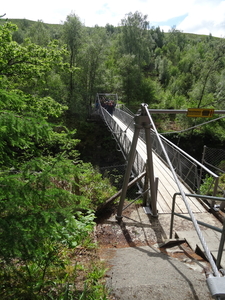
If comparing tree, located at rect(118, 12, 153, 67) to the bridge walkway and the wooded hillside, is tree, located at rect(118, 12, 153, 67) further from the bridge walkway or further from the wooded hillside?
the bridge walkway

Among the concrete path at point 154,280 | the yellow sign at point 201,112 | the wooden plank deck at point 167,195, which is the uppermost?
the yellow sign at point 201,112

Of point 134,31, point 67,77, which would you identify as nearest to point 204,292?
point 67,77

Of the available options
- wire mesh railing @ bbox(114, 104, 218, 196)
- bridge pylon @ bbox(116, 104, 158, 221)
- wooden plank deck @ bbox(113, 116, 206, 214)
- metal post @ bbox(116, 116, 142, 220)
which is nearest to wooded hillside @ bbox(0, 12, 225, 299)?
metal post @ bbox(116, 116, 142, 220)

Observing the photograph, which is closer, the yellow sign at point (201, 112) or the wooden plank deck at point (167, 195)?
the yellow sign at point (201, 112)

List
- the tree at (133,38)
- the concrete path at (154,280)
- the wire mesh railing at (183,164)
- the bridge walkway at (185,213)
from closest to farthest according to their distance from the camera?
the concrete path at (154,280), the bridge walkway at (185,213), the wire mesh railing at (183,164), the tree at (133,38)

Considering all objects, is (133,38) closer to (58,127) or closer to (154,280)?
(58,127)

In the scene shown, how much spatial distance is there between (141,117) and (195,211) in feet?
7.65

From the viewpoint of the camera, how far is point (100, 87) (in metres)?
18.3

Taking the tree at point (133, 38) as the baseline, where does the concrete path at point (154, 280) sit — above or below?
below

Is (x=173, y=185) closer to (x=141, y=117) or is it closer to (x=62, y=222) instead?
(x=141, y=117)

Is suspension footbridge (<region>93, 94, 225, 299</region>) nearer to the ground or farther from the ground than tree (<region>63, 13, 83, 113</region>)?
nearer to the ground

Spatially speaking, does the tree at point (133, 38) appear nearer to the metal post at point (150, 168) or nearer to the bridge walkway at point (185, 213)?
the bridge walkway at point (185, 213)

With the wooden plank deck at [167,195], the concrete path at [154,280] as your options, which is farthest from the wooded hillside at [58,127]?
the wooden plank deck at [167,195]

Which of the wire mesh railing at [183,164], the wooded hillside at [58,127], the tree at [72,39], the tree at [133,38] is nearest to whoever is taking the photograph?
the wooded hillside at [58,127]
